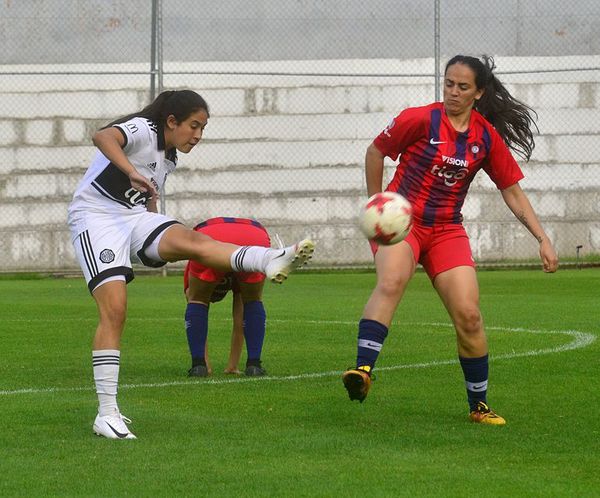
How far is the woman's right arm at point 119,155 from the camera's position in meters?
6.63

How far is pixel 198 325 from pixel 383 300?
2.46 metres

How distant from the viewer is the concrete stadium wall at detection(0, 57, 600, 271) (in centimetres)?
2177

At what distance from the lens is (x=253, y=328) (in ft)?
30.4

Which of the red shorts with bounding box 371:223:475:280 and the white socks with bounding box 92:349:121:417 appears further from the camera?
the red shorts with bounding box 371:223:475:280

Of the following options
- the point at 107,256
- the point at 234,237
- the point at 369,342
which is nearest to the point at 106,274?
the point at 107,256

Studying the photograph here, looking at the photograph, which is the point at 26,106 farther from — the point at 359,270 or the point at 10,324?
the point at 10,324

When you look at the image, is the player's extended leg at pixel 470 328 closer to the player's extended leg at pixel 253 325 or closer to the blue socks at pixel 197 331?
the player's extended leg at pixel 253 325

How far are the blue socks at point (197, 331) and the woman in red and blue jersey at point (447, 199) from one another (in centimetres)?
223

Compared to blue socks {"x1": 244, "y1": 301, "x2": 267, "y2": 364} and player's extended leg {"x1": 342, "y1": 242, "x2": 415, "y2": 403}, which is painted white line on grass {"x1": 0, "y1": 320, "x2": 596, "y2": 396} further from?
player's extended leg {"x1": 342, "y1": 242, "x2": 415, "y2": 403}

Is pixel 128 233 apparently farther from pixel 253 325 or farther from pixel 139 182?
pixel 253 325

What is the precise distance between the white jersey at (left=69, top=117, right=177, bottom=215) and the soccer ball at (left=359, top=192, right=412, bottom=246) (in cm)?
117


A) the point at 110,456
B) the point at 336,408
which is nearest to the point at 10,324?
the point at 336,408

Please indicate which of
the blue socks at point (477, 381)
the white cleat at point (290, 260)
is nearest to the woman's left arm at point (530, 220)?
the blue socks at point (477, 381)

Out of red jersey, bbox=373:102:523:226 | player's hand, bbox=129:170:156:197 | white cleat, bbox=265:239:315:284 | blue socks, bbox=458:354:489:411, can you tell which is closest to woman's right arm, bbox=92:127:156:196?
player's hand, bbox=129:170:156:197
